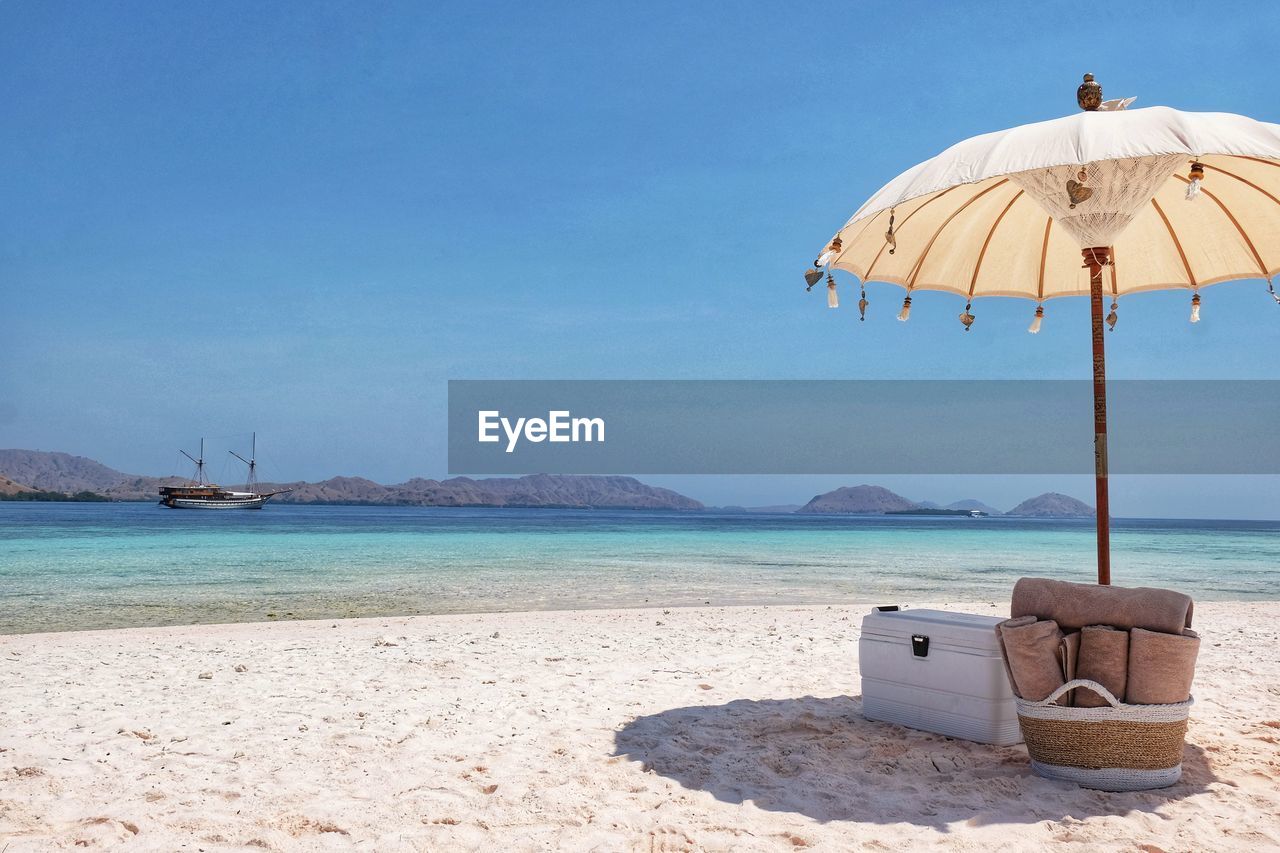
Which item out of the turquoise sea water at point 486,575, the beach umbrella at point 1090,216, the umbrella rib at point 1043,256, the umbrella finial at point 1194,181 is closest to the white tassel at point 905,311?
the beach umbrella at point 1090,216

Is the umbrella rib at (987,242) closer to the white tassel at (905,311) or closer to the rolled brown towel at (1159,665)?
the white tassel at (905,311)

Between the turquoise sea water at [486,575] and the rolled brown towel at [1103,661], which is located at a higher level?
the rolled brown towel at [1103,661]

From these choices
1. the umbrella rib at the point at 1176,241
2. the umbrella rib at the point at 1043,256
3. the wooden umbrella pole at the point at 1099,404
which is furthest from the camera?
the umbrella rib at the point at 1043,256

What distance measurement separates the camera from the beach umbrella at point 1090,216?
319cm

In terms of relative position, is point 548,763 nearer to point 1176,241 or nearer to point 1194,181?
point 1194,181

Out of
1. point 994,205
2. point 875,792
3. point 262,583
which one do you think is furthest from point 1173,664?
point 262,583

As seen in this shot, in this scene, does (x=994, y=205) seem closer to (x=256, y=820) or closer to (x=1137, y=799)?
(x=1137, y=799)

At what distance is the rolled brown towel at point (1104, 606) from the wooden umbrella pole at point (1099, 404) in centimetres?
80

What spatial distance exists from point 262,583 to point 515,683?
1268 centimetres

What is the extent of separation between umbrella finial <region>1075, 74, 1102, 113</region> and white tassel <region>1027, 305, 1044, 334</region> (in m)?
2.03

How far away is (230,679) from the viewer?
217 inches

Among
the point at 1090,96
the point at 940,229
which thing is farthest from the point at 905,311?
the point at 1090,96

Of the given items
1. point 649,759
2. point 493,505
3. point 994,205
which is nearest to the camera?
point 649,759

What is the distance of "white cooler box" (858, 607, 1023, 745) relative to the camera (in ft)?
12.6
